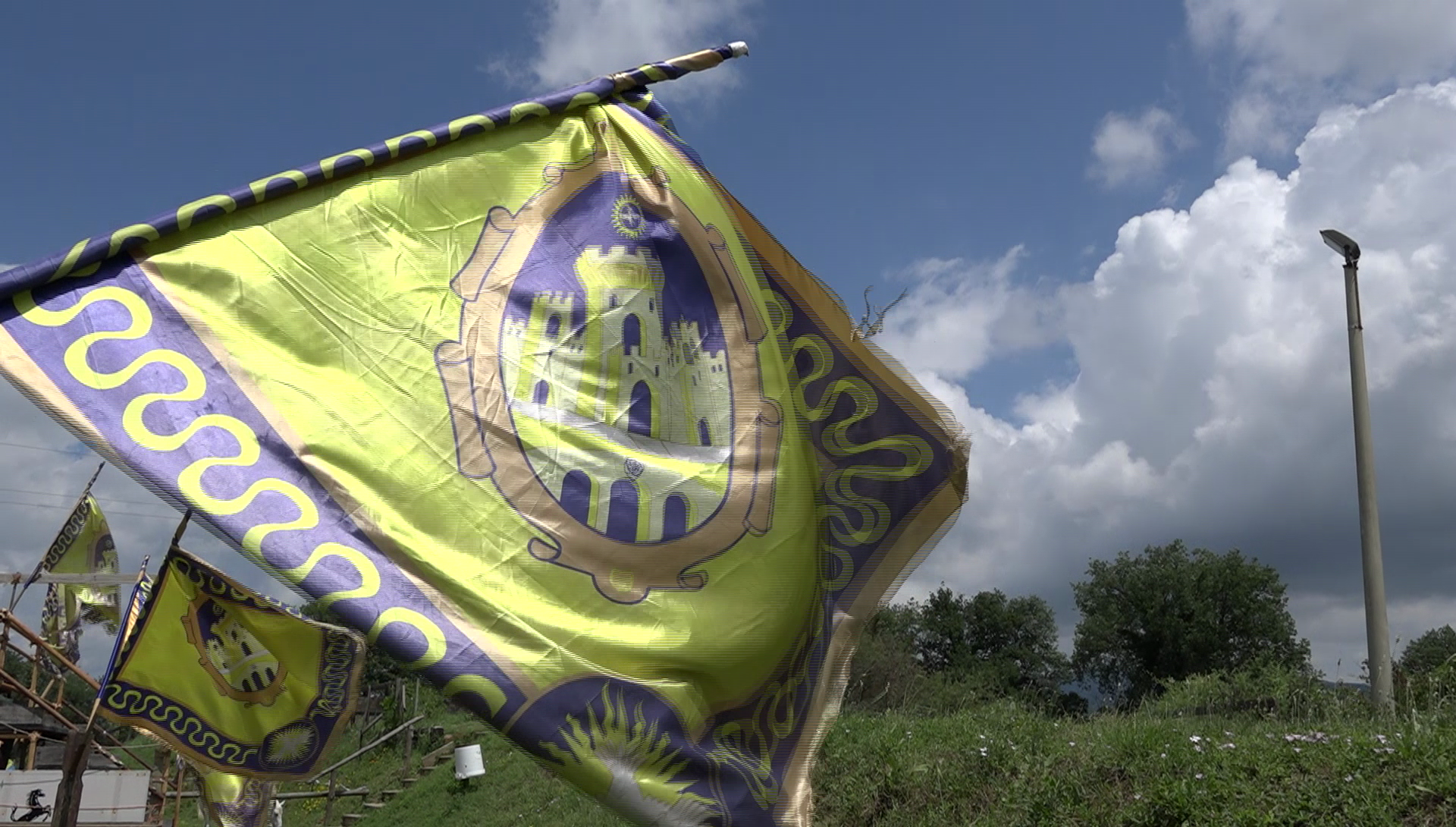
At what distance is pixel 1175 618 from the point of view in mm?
39250

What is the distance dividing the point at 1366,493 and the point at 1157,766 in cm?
416

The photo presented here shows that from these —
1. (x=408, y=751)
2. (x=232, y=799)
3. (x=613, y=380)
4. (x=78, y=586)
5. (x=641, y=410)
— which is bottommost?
(x=232, y=799)

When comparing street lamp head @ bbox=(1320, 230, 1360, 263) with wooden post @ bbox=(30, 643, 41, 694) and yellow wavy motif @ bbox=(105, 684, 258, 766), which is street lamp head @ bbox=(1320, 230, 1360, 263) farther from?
wooden post @ bbox=(30, 643, 41, 694)

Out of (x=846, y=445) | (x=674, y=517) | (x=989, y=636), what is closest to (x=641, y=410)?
(x=674, y=517)

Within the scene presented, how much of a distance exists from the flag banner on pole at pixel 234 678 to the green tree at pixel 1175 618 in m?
35.6

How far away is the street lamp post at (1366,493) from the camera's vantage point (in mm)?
8961

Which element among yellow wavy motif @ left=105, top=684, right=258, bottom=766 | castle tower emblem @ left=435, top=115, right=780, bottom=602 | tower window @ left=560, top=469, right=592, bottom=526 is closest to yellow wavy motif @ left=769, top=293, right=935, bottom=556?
castle tower emblem @ left=435, top=115, right=780, bottom=602

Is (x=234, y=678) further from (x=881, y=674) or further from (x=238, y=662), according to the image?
(x=881, y=674)

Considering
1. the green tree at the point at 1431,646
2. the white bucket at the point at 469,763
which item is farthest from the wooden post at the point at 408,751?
the green tree at the point at 1431,646

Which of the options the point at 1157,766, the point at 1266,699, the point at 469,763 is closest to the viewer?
the point at 1157,766

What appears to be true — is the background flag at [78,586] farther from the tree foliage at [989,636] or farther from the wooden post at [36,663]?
the tree foliage at [989,636]

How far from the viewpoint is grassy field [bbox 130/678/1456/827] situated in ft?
20.5

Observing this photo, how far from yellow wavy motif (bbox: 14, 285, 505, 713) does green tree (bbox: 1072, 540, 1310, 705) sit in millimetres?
36384

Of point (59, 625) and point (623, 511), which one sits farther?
point (59, 625)
